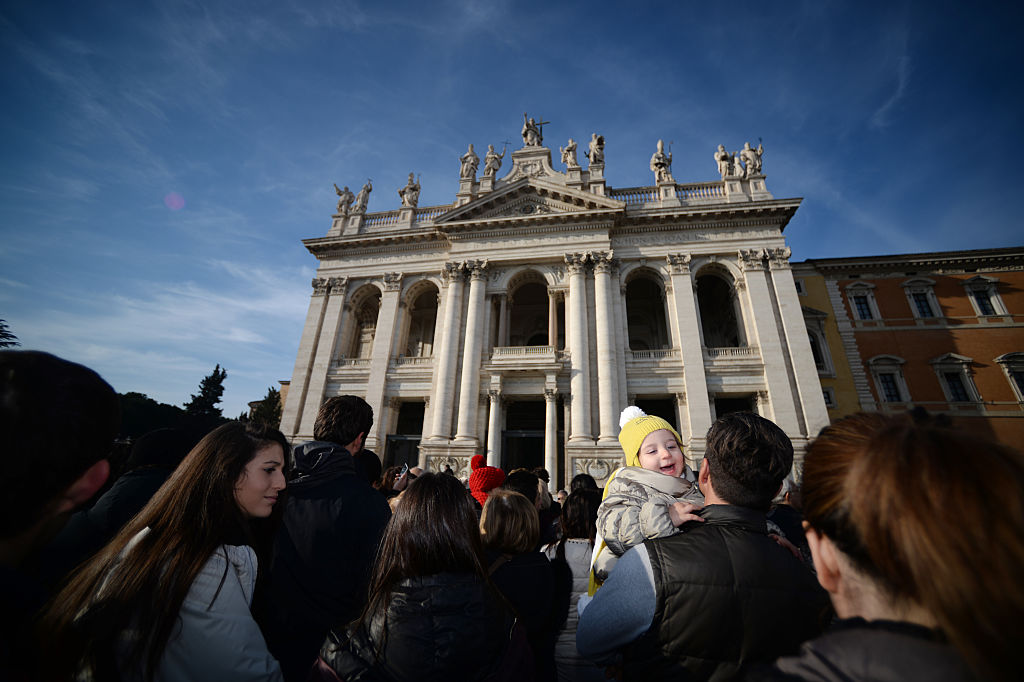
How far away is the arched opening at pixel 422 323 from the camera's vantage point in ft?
69.7

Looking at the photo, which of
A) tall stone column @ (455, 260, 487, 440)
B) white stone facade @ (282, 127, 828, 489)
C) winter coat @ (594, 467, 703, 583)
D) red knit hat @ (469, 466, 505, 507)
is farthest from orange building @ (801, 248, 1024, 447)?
winter coat @ (594, 467, 703, 583)

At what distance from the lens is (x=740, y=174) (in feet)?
60.3

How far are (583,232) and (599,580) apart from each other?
16796 mm

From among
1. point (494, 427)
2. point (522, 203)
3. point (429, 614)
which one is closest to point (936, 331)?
point (522, 203)

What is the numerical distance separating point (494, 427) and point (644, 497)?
534 inches

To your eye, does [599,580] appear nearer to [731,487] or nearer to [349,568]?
[731,487]

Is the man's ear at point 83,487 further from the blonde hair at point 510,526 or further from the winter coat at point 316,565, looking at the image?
the blonde hair at point 510,526

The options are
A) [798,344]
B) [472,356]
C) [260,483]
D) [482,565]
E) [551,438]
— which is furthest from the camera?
[472,356]

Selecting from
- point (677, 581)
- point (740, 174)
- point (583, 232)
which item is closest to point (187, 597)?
point (677, 581)

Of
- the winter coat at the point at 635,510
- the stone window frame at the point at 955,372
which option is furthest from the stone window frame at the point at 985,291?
the winter coat at the point at 635,510

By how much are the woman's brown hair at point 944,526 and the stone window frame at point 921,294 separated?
26.9m

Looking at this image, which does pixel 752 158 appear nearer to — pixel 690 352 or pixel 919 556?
pixel 690 352

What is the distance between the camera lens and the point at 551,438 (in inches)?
606

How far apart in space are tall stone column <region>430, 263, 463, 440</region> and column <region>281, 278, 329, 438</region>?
6.26 m
